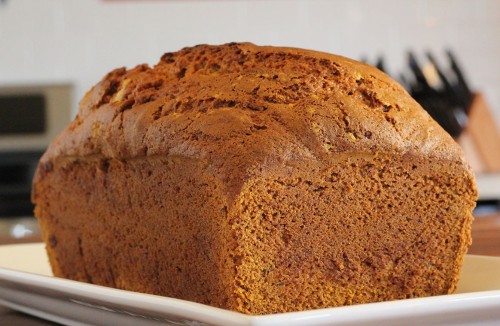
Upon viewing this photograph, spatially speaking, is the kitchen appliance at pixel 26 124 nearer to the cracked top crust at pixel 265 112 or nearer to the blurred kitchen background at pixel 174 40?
the blurred kitchen background at pixel 174 40

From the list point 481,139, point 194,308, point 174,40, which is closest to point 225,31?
point 174,40

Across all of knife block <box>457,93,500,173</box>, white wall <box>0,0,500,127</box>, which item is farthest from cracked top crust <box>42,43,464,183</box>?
white wall <box>0,0,500,127</box>

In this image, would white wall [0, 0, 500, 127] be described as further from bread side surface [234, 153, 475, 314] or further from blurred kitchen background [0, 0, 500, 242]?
bread side surface [234, 153, 475, 314]

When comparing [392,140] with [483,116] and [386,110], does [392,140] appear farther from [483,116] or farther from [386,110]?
[483,116]

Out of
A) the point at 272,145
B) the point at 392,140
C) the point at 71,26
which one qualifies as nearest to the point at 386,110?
the point at 392,140

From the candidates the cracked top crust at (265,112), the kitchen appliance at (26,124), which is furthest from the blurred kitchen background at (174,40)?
the cracked top crust at (265,112)
